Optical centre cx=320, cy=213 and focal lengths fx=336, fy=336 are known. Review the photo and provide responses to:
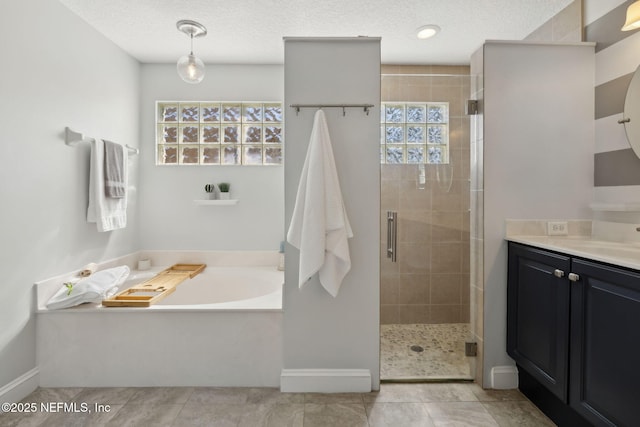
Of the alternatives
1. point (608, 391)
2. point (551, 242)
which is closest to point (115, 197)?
point (551, 242)

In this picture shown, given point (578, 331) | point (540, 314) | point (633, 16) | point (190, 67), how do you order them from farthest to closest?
1. point (190, 67)
2. point (540, 314)
3. point (633, 16)
4. point (578, 331)

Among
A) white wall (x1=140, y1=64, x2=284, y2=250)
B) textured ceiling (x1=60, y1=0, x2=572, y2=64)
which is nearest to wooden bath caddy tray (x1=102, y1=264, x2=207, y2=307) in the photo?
white wall (x1=140, y1=64, x2=284, y2=250)

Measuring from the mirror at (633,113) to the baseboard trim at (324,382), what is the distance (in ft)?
6.21

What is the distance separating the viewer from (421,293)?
225cm

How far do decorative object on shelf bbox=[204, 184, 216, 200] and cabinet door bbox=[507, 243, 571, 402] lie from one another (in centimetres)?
233

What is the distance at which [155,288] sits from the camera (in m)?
2.32

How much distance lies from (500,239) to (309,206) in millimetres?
1160

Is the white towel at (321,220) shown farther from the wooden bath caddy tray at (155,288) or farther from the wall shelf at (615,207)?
the wall shelf at (615,207)

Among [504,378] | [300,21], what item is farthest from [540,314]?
[300,21]

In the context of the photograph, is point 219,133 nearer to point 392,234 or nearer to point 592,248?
point 392,234

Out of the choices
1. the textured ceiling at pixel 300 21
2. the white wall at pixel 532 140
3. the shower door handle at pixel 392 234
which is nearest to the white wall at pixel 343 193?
the shower door handle at pixel 392 234

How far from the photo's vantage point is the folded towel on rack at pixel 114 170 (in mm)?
2387

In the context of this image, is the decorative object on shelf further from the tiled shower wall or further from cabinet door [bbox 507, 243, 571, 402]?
cabinet door [bbox 507, 243, 571, 402]

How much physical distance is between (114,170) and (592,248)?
2924 millimetres
